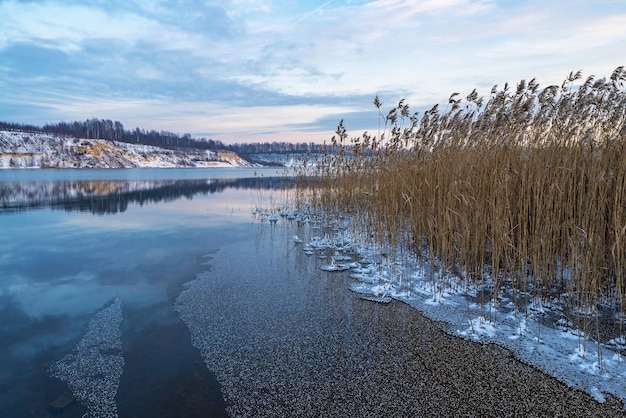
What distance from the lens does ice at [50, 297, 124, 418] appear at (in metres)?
2.16

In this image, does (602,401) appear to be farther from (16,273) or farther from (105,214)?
(105,214)

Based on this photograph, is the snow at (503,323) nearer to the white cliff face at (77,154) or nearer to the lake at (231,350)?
the lake at (231,350)

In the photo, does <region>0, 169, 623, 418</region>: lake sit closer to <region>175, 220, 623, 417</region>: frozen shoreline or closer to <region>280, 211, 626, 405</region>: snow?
<region>175, 220, 623, 417</region>: frozen shoreline

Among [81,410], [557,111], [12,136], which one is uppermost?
[12,136]

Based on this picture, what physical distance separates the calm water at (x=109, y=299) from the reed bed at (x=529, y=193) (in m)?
2.95

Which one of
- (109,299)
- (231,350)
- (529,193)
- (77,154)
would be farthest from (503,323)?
(77,154)

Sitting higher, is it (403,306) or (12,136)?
(12,136)

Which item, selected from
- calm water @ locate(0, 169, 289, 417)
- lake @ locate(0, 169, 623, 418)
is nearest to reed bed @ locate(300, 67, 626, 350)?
lake @ locate(0, 169, 623, 418)

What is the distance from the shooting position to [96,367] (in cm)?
254

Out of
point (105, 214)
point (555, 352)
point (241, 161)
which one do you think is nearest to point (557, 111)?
point (555, 352)

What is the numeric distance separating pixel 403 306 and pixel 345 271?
1.40 m

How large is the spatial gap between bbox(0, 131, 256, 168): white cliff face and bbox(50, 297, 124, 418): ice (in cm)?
7763

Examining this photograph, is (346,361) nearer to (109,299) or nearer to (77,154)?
(109,299)

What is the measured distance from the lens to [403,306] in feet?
12.2
